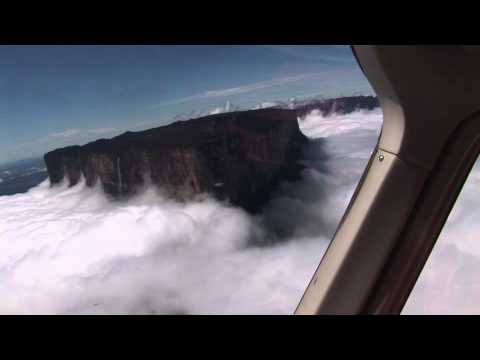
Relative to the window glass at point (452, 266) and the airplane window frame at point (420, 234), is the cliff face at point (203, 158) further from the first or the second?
the airplane window frame at point (420, 234)

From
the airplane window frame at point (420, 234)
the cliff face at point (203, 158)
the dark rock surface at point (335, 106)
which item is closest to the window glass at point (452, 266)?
the airplane window frame at point (420, 234)

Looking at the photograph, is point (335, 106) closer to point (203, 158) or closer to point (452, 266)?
point (452, 266)

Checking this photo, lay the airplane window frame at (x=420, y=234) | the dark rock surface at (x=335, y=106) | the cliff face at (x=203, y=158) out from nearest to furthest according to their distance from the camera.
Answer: the airplane window frame at (x=420, y=234)
the dark rock surface at (x=335, y=106)
the cliff face at (x=203, y=158)

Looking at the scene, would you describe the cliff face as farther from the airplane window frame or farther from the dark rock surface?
the airplane window frame

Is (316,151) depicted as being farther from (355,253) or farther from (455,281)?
(355,253)

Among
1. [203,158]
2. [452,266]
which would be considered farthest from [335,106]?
[203,158]
